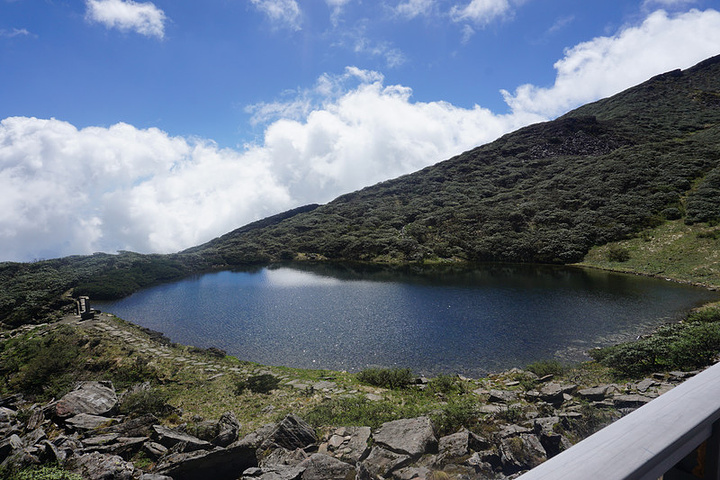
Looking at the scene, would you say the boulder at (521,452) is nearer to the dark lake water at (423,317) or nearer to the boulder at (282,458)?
the boulder at (282,458)

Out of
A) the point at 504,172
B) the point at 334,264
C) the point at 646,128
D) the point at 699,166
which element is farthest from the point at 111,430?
the point at 646,128

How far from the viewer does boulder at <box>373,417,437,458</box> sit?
7.20 meters

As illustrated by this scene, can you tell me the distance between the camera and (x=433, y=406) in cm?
1112

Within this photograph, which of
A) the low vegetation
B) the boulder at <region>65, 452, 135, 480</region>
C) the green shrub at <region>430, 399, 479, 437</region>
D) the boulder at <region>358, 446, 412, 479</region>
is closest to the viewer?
the boulder at <region>358, 446, 412, 479</region>

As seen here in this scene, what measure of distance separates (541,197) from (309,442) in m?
68.8

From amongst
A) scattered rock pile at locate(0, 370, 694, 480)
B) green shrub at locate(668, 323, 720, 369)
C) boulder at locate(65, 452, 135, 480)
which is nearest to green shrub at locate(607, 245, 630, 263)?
green shrub at locate(668, 323, 720, 369)

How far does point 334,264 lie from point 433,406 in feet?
158

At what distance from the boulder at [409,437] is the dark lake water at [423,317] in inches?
321

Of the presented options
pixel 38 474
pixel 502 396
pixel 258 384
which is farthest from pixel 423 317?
pixel 38 474

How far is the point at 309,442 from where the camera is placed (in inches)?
337

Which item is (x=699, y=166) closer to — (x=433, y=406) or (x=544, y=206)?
(x=544, y=206)

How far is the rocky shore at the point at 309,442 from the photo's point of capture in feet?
21.5

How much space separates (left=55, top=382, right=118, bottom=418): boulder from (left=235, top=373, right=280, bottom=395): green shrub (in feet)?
14.0

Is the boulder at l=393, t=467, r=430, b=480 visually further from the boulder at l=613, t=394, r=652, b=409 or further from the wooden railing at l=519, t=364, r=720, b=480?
the boulder at l=613, t=394, r=652, b=409
